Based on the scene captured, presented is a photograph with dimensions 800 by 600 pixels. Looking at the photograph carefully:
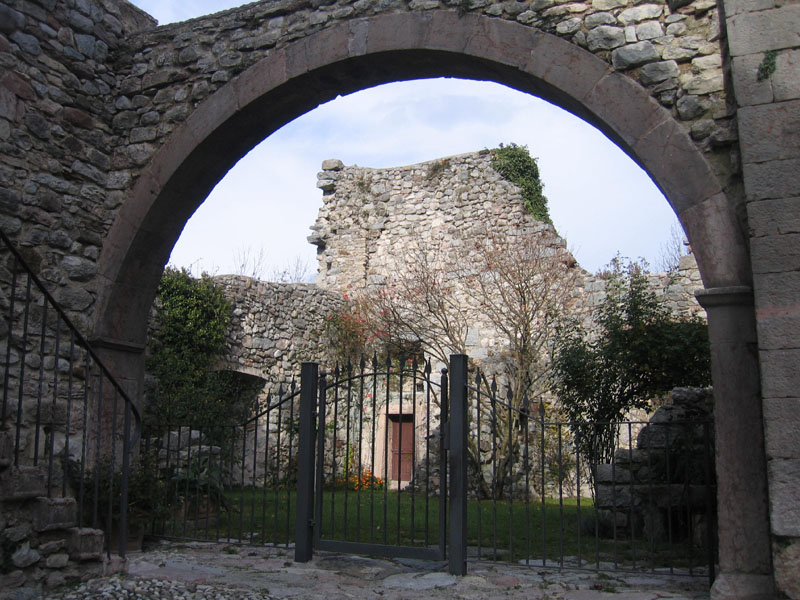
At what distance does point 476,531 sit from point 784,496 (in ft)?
12.0

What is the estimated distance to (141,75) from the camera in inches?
240

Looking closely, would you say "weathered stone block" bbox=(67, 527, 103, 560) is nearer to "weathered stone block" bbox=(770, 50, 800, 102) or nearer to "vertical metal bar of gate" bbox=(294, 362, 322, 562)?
"vertical metal bar of gate" bbox=(294, 362, 322, 562)

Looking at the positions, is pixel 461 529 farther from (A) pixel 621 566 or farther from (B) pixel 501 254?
(B) pixel 501 254

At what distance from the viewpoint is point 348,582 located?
4.50m

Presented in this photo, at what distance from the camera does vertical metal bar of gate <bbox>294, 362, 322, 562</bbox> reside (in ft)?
16.7

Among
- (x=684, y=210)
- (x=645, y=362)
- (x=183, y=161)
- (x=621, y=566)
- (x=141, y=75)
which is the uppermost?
(x=141, y=75)

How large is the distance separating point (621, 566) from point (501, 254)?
6995mm

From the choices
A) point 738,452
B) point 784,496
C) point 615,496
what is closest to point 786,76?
point 738,452

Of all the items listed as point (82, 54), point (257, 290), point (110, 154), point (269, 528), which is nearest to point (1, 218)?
point (110, 154)

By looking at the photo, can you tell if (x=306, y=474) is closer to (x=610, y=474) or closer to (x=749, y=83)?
(x=610, y=474)

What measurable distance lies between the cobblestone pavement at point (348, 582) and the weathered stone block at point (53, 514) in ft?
1.16

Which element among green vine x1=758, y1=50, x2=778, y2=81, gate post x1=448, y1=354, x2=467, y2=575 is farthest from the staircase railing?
green vine x1=758, y1=50, x2=778, y2=81

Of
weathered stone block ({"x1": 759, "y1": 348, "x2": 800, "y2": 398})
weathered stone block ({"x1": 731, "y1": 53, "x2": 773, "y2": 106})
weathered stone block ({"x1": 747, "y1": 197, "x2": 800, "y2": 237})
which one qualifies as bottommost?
weathered stone block ({"x1": 759, "y1": 348, "x2": 800, "y2": 398})

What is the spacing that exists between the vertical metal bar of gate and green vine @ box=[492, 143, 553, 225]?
26.8 ft
